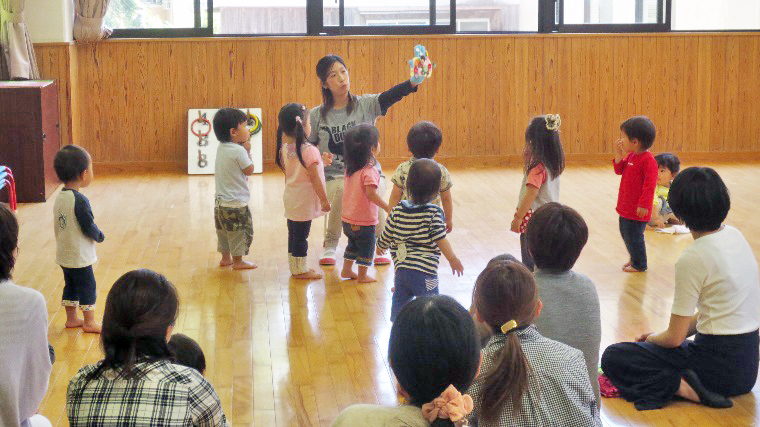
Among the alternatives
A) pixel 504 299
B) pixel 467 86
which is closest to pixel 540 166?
pixel 504 299

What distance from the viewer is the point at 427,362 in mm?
1781

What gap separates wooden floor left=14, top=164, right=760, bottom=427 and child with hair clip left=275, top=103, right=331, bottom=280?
146 millimetres

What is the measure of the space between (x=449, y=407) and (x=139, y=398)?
2.40ft

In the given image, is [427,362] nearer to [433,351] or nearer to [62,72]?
[433,351]

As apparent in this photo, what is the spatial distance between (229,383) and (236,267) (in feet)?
5.61

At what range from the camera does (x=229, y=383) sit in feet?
12.0

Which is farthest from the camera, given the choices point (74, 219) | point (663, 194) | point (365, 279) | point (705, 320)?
point (663, 194)

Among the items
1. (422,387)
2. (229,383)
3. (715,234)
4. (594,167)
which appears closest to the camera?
(422,387)

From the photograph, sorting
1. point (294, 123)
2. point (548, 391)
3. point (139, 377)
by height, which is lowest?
point (548, 391)

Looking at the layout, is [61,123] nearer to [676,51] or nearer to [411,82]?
[411,82]

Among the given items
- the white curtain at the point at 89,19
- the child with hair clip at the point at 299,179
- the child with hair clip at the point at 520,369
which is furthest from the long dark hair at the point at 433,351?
the white curtain at the point at 89,19

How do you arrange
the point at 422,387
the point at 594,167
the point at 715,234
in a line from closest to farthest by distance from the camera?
the point at 422,387, the point at 715,234, the point at 594,167

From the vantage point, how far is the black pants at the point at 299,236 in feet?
16.6

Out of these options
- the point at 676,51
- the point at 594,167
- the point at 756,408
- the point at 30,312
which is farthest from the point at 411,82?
the point at 676,51
